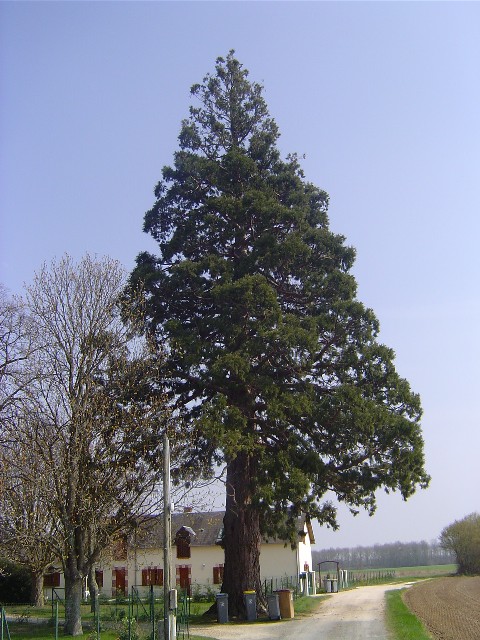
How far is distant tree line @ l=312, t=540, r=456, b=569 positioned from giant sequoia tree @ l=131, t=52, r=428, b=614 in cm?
11346

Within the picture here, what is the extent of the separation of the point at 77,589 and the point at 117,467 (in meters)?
3.90

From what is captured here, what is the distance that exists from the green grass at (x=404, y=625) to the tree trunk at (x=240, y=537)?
486 cm

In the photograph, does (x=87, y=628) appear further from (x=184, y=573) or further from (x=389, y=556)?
(x=389, y=556)

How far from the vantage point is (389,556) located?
477 feet

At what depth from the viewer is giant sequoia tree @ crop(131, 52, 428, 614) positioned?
24.9 meters

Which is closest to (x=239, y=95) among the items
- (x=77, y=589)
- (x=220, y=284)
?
(x=220, y=284)

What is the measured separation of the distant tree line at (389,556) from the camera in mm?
138500

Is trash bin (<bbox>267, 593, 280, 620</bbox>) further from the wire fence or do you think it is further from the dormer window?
the dormer window

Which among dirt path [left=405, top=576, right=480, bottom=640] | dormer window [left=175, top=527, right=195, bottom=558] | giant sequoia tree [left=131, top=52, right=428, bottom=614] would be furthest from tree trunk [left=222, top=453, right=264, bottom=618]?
dormer window [left=175, top=527, right=195, bottom=558]

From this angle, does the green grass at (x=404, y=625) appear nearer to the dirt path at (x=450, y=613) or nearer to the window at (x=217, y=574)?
the dirt path at (x=450, y=613)

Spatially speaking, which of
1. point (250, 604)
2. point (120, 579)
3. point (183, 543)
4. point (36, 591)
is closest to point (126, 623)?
point (250, 604)

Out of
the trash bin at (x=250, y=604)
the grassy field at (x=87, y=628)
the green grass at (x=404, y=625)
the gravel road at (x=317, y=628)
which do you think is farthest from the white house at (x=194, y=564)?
the trash bin at (x=250, y=604)

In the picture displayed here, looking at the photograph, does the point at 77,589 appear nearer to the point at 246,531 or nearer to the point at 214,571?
the point at 246,531

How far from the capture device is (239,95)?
32.6 meters
